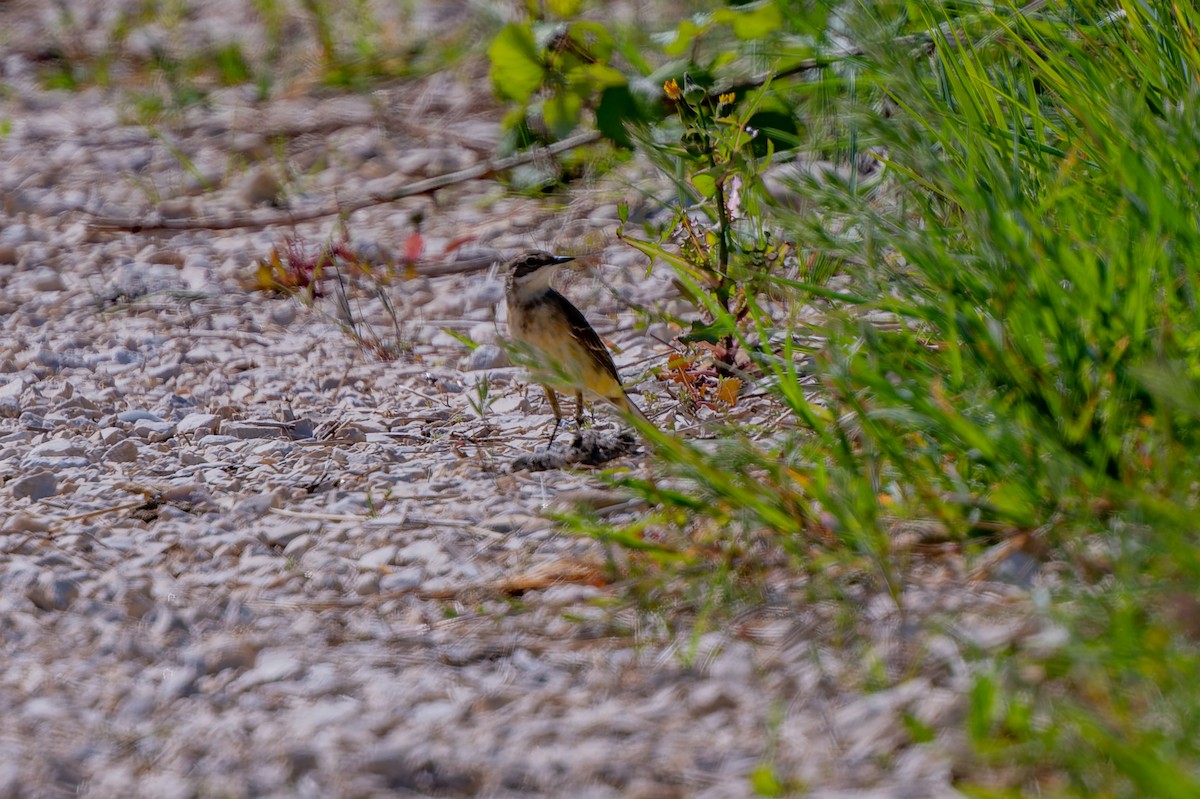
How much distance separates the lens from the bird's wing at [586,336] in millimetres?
4242

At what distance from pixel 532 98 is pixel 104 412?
3184mm

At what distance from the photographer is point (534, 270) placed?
4555mm

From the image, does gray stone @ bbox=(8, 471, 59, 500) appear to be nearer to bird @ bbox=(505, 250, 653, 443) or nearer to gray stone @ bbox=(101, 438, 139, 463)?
gray stone @ bbox=(101, 438, 139, 463)

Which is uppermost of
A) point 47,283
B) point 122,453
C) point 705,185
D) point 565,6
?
point 565,6

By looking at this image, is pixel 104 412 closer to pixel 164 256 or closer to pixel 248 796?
pixel 164 256

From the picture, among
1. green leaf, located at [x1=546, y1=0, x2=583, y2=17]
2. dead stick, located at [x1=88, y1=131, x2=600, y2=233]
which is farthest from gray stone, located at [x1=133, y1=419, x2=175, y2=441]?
green leaf, located at [x1=546, y1=0, x2=583, y2=17]

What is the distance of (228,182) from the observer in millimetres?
6645

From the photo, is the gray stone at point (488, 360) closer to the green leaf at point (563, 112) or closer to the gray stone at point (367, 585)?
the green leaf at point (563, 112)

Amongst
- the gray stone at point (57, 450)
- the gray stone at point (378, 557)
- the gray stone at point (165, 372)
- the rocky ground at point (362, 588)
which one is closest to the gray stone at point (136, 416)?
the rocky ground at point (362, 588)

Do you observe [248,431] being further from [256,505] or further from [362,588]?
[362,588]

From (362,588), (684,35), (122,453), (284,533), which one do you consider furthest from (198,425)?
(684,35)

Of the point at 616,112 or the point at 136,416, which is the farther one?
the point at 616,112

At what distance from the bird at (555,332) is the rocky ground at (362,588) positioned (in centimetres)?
13

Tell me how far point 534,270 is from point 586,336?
0.36 meters
